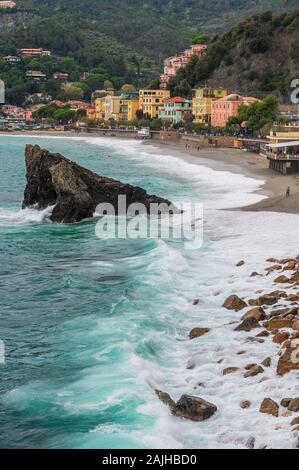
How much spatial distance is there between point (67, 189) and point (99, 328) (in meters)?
17.3

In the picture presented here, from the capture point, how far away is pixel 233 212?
37.0m

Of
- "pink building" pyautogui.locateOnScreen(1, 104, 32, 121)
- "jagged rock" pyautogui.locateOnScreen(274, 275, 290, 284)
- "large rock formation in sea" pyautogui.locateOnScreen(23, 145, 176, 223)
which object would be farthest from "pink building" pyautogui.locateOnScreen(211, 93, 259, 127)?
"jagged rock" pyautogui.locateOnScreen(274, 275, 290, 284)

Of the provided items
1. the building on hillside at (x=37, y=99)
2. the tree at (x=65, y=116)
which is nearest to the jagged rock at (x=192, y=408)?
the tree at (x=65, y=116)

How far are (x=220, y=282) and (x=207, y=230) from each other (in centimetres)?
978

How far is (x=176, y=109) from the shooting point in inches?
4985

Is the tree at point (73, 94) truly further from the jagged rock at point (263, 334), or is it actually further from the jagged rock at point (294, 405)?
the jagged rock at point (294, 405)

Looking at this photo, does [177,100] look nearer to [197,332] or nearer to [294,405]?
[197,332]

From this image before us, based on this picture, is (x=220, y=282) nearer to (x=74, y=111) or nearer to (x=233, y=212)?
(x=233, y=212)

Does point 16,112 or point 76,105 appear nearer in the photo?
point 76,105

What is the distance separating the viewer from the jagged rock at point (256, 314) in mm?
18656

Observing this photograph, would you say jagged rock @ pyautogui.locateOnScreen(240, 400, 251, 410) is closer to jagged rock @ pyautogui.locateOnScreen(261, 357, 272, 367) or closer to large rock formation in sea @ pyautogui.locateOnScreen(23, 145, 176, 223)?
jagged rock @ pyautogui.locateOnScreen(261, 357, 272, 367)

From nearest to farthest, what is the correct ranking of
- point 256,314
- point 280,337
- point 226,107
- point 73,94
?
1. point 280,337
2. point 256,314
3. point 226,107
4. point 73,94

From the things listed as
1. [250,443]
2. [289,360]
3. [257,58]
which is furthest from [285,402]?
[257,58]
